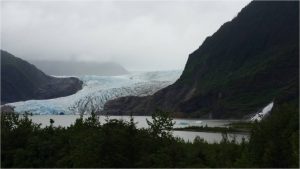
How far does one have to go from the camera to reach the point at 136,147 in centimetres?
2319

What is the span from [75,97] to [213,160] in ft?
545

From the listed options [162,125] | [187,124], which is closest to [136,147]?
[162,125]

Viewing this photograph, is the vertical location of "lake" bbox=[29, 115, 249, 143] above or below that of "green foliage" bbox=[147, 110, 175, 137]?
below

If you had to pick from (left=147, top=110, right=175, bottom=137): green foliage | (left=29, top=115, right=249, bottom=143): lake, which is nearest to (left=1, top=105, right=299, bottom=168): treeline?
(left=147, top=110, right=175, bottom=137): green foliage

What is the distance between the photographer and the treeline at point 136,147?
72.7 feet

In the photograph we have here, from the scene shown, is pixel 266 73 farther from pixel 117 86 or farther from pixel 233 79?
pixel 117 86

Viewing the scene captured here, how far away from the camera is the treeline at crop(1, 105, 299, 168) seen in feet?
A: 72.7

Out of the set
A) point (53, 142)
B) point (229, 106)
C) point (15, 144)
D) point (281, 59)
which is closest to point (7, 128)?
point (15, 144)

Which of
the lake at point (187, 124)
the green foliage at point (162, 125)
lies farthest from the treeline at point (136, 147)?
the lake at point (187, 124)

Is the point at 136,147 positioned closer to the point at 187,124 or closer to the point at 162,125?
the point at 162,125

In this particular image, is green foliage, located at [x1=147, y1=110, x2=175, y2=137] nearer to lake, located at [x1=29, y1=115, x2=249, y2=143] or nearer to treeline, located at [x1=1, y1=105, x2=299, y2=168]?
treeline, located at [x1=1, y1=105, x2=299, y2=168]

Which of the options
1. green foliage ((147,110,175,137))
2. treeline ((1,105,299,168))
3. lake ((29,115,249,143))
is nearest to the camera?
treeline ((1,105,299,168))

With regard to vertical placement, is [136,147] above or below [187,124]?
above

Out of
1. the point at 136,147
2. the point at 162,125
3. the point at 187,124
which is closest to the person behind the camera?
the point at 136,147
